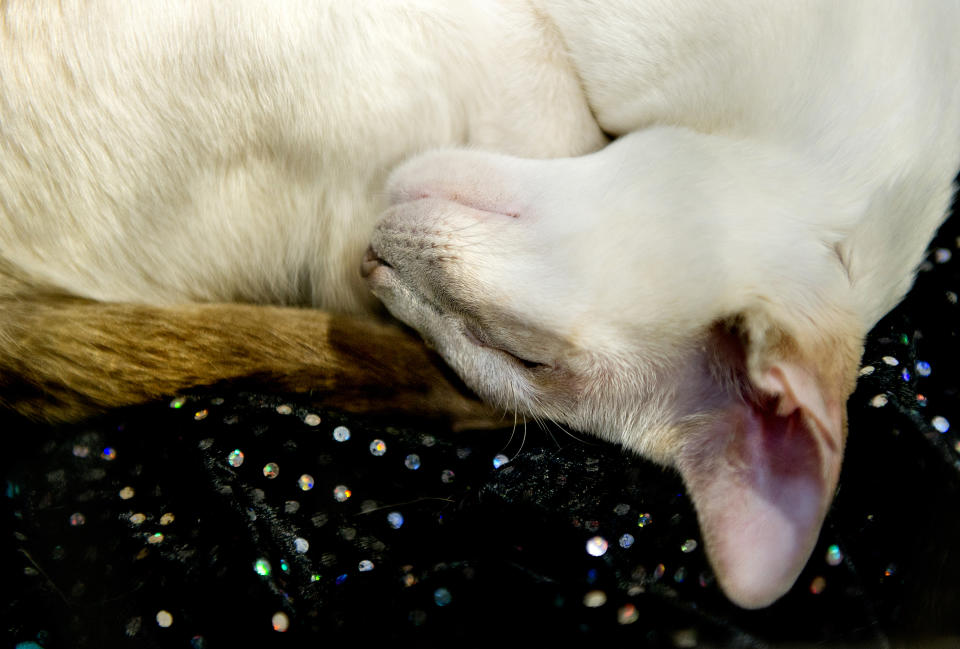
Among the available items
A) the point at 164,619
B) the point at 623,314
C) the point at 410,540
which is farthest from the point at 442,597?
the point at 623,314

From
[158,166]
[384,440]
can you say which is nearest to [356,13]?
[158,166]

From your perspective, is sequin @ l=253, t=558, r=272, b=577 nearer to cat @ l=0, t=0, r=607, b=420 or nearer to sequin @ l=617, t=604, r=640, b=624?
cat @ l=0, t=0, r=607, b=420

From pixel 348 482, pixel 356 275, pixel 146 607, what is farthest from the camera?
pixel 356 275

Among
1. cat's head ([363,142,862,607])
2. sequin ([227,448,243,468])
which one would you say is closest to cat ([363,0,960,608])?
cat's head ([363,142,862,607])

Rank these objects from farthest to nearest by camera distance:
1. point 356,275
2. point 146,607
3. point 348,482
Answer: point 356,275 → point 348,482 → point 146,607

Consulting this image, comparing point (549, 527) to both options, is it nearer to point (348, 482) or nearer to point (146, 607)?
point (348, 482)

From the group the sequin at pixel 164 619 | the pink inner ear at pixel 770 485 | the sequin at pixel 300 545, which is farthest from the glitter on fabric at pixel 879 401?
the sequin at pixel 164 619

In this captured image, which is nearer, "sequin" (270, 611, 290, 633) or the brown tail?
"sequin" (270, 611, 290, 633)
